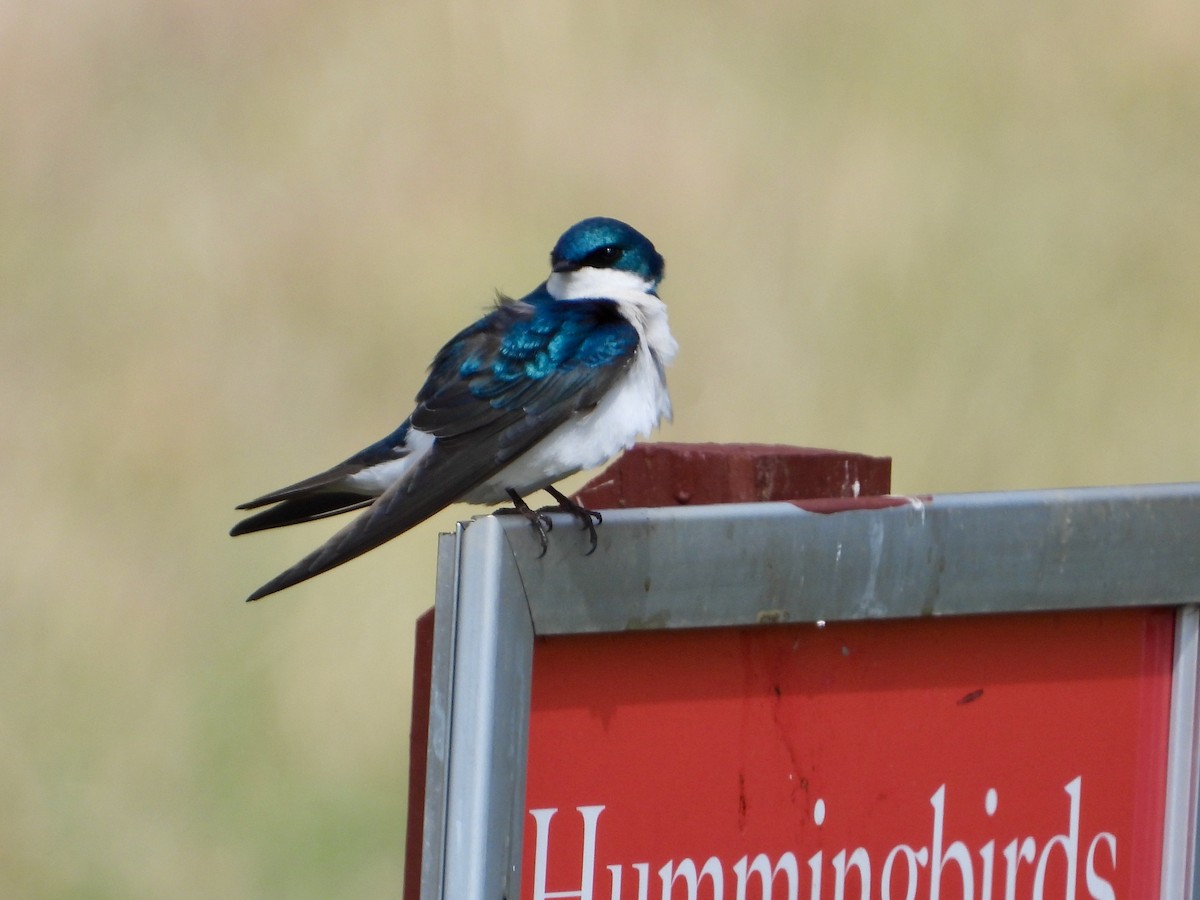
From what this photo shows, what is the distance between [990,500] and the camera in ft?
5.91

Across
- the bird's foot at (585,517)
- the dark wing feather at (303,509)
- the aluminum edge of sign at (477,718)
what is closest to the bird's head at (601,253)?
the dark wing feather at (303,509)

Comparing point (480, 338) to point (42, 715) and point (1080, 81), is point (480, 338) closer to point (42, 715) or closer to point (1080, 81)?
point (42, 715)

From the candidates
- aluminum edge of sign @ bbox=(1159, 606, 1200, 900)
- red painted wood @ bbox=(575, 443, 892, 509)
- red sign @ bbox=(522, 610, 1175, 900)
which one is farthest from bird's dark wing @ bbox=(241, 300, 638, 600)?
aluminum edge of sign @ bbox=(1159, 606, 1200, 900)

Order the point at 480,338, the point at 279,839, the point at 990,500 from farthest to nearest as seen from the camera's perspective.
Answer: the point at 279,839, the point at 480,338, the point at 990,500

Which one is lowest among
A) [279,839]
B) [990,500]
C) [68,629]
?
[279,839]

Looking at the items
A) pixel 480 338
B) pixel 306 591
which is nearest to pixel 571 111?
pixel 306 591

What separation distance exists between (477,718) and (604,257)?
143 centimetres

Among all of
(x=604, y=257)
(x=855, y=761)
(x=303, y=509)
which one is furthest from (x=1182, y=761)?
(x=604, y=257)

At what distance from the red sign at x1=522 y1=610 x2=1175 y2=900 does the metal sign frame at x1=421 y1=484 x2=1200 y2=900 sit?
1.3 inches

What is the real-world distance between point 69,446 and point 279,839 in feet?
3.91

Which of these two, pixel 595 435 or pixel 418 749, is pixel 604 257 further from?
pixel 418 749

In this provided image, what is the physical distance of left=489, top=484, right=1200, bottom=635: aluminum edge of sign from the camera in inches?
63.8

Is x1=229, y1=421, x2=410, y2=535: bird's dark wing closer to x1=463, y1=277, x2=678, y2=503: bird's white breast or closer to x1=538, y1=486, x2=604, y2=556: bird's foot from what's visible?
x1=463, y1=277, x2=678, y2=503: bird's white breast

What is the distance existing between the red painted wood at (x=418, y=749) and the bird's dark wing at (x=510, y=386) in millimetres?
409
